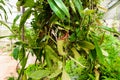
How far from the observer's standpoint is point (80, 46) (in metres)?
0.68

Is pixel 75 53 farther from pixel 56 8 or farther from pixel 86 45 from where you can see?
pixel 56 8

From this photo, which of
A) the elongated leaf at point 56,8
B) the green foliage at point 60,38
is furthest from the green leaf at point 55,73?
the elongated leaf at point 56,8

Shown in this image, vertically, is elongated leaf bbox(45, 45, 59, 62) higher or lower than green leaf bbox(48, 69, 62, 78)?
higher

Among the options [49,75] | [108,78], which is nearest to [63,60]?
[49,75]

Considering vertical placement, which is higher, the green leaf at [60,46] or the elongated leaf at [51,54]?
the green leaf at [60,46]

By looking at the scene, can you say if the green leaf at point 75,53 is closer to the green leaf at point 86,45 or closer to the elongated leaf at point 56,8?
the green leaf at point 86,45

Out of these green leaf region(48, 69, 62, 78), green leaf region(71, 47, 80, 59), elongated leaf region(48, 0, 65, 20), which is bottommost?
green leaf region(48, 69, 62, 78)

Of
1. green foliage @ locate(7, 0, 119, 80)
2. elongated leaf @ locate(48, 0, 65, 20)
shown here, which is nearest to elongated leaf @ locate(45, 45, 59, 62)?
green foliage @ locate(7, 0, 119, 80)

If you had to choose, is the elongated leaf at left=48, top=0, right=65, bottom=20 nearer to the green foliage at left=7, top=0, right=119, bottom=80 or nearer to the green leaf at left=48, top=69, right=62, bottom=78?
the green foliage at left=7, top=0, right=119, bottom=80

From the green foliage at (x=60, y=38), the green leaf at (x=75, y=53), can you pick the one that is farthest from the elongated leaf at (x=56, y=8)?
the green leaf at (x=75, y=53)

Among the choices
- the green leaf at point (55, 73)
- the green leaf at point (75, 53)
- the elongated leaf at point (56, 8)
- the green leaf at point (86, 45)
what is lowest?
the green leaf at point (55, 73)

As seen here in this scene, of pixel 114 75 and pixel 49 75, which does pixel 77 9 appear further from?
pixel 114 75

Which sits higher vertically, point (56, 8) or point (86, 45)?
point (56, 8)

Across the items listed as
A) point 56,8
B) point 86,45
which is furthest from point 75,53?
point 56,8
